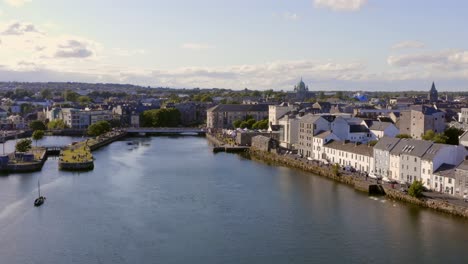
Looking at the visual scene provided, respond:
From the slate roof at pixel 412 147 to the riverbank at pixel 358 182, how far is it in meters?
1.40

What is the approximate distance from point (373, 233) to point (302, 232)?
170 centimetres

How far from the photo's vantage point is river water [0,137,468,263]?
12234mm

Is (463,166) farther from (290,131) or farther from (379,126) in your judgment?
(290,131)

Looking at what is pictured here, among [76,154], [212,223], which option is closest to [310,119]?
[76,154]

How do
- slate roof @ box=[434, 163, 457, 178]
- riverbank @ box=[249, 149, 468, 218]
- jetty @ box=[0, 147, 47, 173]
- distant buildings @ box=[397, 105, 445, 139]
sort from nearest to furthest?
riverbank @ box=[249, 149, 468, 218] < slate roof @ box=[434, 163, 457, 178] < jetty @ box=[0, 147, 47, 173] < distant buildings @ box=[397, 105, 445, 139]

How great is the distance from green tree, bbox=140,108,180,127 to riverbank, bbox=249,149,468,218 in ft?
67.8

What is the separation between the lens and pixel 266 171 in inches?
948

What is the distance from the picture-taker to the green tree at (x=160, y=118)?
4958 centimetres

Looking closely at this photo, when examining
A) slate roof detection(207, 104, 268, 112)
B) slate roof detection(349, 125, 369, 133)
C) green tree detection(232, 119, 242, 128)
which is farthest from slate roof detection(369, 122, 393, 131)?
slate roof detection(207, 104, 268, 112)

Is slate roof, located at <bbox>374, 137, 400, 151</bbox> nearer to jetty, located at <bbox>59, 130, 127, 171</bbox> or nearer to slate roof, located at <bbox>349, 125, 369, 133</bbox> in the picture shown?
slate roof, located at <bbox>349, 125, 369, 133</bbox>

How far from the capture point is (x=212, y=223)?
48.1 feet

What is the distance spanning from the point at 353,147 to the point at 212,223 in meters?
10.0

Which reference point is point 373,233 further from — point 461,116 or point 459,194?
point 461,116

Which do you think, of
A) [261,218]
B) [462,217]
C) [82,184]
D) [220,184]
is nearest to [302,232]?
[261,218]
